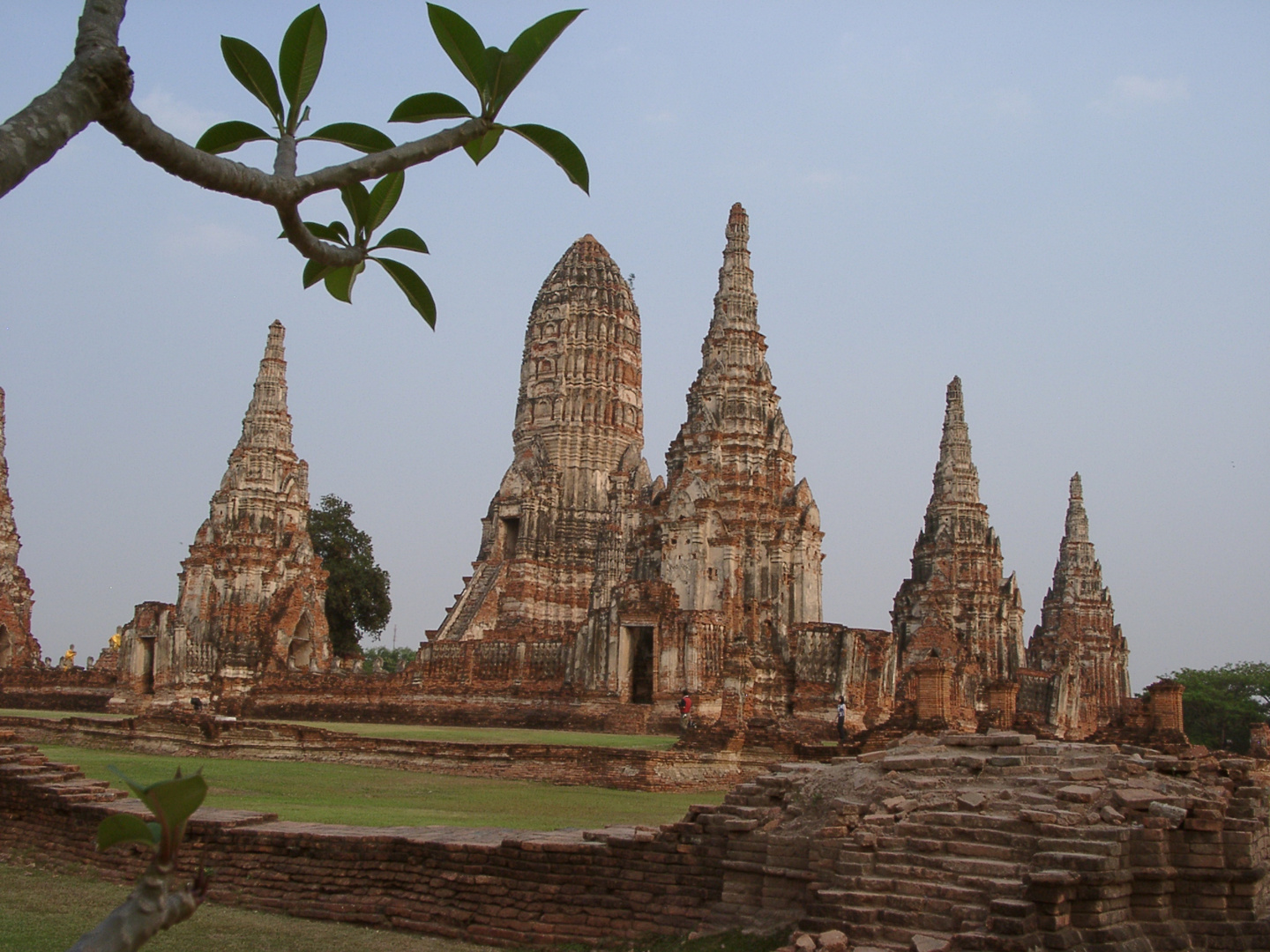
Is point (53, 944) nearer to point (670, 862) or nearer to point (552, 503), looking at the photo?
point (670, 862)

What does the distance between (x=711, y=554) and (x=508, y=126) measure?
2413cm

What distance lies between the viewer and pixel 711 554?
2833 centimetres

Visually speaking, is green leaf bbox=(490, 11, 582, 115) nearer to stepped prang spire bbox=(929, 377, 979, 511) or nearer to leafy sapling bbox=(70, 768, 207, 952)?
Result: leafy sapling bbox=(70, 768, 207, 952)

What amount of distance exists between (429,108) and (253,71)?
0.59 metres

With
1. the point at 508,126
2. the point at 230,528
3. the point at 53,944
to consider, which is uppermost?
the point at 230,528

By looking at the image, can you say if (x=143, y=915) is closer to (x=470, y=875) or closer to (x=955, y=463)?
(x=470, y=875)

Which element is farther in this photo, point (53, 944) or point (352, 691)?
point (352, 691)

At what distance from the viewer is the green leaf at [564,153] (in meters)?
4.42

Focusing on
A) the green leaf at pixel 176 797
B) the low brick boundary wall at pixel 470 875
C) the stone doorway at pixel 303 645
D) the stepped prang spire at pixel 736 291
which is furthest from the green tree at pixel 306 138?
the stone doorway at pixel 303 645

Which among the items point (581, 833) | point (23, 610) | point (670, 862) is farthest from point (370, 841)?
point (23, 610)

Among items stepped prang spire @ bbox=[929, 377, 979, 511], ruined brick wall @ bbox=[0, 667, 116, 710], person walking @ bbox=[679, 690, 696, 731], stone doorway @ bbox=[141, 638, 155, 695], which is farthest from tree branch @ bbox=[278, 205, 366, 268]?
stepped prang spire @ bbox=[929, 377, 979, 511]

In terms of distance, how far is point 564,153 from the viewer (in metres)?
4.43

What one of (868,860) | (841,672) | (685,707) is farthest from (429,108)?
(841,672)

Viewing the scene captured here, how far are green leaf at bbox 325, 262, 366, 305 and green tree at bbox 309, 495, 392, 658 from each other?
46020mm
